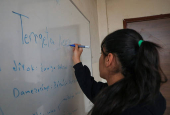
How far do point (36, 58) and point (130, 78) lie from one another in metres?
0.42

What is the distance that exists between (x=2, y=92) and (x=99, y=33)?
180cm

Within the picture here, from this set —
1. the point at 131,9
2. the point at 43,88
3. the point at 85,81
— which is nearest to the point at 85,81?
the point at 85,81

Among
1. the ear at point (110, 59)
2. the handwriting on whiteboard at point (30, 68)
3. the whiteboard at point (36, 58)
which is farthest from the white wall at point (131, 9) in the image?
the handwriting on whiteboard at point (30, 68)

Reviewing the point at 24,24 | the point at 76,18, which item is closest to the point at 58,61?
the point at 24,24

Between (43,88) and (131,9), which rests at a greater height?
(131,9)

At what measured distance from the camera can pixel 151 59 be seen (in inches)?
20.0

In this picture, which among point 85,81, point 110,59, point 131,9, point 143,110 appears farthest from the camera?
point 131,9

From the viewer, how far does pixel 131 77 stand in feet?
1.73

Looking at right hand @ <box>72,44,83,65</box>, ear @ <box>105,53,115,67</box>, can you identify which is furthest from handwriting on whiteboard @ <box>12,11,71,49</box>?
ear @ <box>105,53,115,67</box>

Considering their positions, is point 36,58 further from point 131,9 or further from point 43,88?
point 131,9

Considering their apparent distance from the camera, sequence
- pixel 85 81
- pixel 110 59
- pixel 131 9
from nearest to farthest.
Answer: pixel 110 59 → pixel 85 81 → pixel 131 9

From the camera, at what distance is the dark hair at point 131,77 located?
0.46 metres

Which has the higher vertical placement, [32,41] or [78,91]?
Result: [32,41]

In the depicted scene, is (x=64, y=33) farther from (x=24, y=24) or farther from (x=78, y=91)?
(x=78, y=91)
